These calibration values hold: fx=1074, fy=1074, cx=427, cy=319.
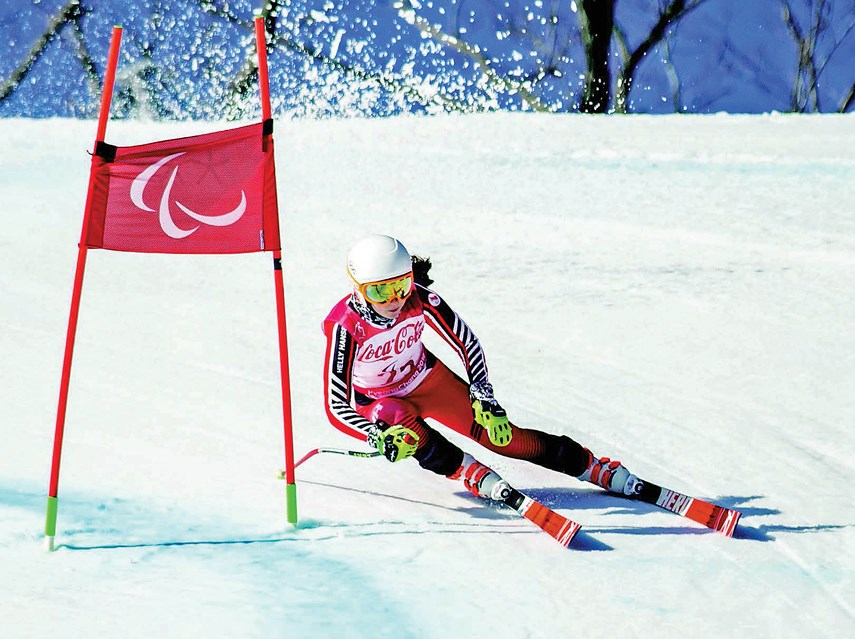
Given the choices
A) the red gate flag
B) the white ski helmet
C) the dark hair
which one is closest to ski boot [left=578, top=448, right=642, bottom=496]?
the dark hair

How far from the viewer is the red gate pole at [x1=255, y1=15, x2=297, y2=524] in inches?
144

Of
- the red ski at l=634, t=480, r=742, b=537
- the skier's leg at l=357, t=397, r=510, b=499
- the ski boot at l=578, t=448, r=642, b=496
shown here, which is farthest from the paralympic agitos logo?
the red ski at l=634, t=480, r=742, b=537

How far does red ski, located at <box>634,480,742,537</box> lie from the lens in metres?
4.07

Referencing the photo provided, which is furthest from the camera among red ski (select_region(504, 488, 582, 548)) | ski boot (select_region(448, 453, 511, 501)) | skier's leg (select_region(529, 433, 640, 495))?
skier's leg (select_region(529, 433, 640, 495))

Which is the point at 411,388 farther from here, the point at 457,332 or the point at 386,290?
the point at 386,290

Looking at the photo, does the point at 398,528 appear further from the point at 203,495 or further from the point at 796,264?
the point at 796,264

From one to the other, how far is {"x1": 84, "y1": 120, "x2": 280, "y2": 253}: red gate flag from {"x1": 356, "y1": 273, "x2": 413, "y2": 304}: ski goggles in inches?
21.0

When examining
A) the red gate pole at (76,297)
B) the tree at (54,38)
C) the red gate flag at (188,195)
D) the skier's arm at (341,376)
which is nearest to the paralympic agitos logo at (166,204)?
the red gate flag at (188,195)

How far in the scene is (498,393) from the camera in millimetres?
6227

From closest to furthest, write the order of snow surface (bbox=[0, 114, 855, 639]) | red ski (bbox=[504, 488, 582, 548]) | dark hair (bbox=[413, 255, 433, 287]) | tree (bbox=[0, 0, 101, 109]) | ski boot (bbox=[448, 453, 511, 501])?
snow surface (bbox=[0, 114, 855, 639]) < red ski (bbox=[504, 488, 582, 548]) < ski boot (bbox=[448, 453, 511, 501]) < dark hair (bbox=[413, 255, 433, 287]) < tree (bbox=[0, 0, 101, 109])

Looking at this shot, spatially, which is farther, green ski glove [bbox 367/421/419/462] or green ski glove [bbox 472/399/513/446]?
green ski glove [bbox 472/399/513/446]

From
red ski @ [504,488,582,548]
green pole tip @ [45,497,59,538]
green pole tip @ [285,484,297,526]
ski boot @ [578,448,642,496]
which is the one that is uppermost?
ski boot @ [578,448,642,496]

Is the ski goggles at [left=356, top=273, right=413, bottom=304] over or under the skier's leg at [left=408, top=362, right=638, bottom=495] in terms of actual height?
over

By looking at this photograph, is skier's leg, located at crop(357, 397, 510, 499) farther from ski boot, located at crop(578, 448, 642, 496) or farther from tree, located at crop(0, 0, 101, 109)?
tree, located at crop(0, 0, 101, 109)
